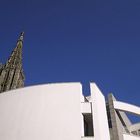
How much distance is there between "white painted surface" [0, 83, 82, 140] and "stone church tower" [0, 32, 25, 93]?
26372 mm

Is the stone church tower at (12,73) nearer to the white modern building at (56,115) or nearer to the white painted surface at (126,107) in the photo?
the white modern building at (56,115)

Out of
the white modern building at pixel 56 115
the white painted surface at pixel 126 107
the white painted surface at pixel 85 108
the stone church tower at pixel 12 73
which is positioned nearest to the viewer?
the white modern building at pixel 56 115

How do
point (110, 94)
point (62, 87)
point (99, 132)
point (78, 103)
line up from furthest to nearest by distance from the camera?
point (110, 94), point (62, 87), point (78, 103), point (99, 132)

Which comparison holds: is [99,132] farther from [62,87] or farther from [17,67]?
[17,67]

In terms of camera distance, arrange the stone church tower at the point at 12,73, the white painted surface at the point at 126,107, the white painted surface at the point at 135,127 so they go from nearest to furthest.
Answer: the white painted surface at the point at 126,107, the white painted surface at the point at 135,127, the stone church tower at the point at 12,73

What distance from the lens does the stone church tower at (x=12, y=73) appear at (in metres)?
48.3

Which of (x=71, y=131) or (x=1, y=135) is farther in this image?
(x=1, y=135)

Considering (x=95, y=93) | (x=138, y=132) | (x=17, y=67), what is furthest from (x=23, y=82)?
(x=95, y=93)

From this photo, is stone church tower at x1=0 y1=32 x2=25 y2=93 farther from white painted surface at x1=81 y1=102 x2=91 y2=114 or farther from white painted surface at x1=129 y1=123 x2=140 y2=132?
white painted surface at x1=81 y1=102 x2=91 y2=114

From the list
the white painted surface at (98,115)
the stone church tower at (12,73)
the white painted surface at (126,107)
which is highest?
the stone church tower at (12,73)

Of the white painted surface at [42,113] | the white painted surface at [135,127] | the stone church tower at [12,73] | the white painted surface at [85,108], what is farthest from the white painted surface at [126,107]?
the stone church tower at [12,73]

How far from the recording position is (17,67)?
2109 inches

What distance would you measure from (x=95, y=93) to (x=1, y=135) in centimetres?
842

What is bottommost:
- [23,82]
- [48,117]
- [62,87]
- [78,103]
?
[48,117]
